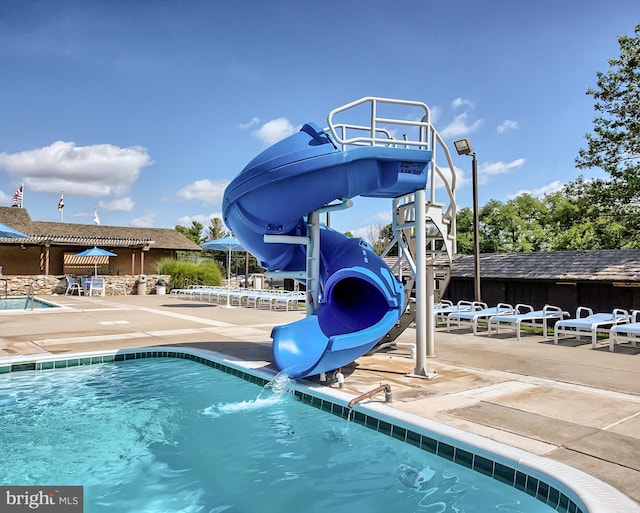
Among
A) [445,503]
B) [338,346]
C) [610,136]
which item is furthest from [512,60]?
[445,503]

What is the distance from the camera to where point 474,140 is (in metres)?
13.9

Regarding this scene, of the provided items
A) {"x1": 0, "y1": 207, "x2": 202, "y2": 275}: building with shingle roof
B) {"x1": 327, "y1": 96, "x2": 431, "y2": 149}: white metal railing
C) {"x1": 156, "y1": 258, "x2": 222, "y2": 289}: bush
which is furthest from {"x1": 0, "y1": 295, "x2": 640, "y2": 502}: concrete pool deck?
{"x1": 0, "y1": 207, "x2": 202, "y2": 275}: building with shingle roof

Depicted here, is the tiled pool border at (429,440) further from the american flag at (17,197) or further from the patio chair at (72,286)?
the american flag at (17,197)

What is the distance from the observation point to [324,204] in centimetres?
712

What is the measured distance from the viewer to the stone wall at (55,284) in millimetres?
26609

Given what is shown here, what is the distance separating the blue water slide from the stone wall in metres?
22.9

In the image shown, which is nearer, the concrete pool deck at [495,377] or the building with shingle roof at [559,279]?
the concrete pool deck at [495,377]

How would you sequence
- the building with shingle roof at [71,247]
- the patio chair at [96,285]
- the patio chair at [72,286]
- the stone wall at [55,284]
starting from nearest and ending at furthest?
the patio chair at [96,285], the stone wall at [55,284], the patio chair at [72,286], the building with shingle roof at [71,247]

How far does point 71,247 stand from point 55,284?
4450 millimetres

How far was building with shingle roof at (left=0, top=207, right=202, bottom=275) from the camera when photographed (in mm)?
29859

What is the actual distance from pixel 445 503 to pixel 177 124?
14890mm

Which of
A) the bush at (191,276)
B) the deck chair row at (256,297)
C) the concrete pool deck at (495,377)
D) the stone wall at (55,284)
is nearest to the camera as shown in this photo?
the concrete pool deck at (495,377)

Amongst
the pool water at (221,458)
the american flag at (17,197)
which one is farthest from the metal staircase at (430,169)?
the american flag at (17,197)

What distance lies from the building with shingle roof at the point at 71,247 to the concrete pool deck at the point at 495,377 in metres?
17.5
